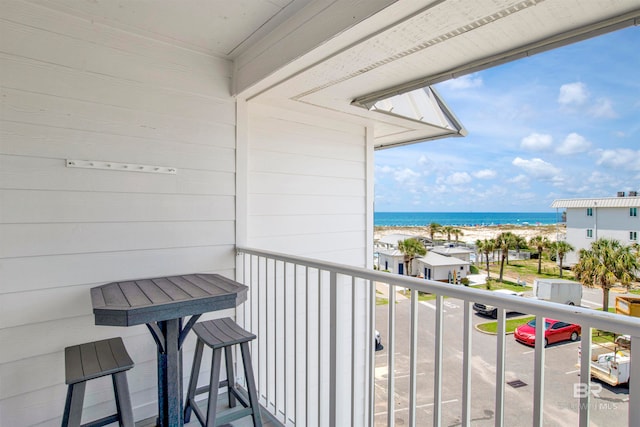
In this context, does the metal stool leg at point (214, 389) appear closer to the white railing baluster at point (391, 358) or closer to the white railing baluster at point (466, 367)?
the white railing baluster at point (391, 358)

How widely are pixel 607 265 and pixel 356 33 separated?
29.5 ft

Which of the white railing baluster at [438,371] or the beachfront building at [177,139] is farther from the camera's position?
the beachfront building at [177,139]

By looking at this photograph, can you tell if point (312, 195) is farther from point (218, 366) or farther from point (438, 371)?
point (438, 371)

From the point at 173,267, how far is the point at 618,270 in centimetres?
933

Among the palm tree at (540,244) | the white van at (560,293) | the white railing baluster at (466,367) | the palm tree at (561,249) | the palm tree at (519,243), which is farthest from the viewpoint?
the palm tree at (519,243)

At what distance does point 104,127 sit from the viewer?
2057mm

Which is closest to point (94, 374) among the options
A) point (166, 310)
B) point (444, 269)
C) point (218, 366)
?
point (166, 310)

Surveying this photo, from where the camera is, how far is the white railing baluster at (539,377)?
37.1 inches

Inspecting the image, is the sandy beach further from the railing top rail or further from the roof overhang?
the railing top rail

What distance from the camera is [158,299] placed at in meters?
1.61

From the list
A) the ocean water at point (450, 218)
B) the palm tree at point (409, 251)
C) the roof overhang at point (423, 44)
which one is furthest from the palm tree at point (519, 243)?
the ocean water at point (450, 218)

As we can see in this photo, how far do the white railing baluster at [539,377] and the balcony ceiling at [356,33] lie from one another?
50.0 inches

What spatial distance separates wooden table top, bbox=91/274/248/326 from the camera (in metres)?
1.45

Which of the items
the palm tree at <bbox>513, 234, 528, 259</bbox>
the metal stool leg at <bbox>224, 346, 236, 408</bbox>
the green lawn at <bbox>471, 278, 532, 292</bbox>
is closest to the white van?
the metal stool leg at <bbox>224, 346, 236, 408</bbox>
